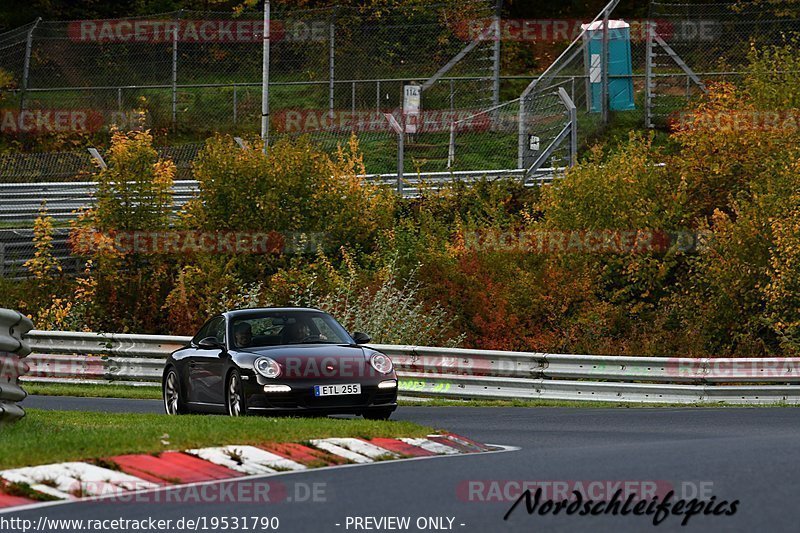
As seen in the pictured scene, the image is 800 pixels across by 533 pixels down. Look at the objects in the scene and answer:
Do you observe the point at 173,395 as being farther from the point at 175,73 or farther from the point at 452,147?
the point at 175,73

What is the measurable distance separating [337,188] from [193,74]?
34.1 feet

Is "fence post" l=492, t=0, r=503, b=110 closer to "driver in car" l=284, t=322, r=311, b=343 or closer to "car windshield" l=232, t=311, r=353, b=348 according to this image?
"car windshield" l=232, t=311, r=353, b=348

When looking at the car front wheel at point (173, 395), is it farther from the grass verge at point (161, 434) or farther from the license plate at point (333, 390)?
the license plate at point (333, 390)

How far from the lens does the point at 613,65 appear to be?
4291cm

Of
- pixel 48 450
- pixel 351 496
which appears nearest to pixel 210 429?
pixel 48 450

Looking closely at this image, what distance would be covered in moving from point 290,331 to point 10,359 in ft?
15.6

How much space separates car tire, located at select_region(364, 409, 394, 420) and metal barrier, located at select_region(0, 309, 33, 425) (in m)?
4.40

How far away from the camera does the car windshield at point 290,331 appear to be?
1711 cm

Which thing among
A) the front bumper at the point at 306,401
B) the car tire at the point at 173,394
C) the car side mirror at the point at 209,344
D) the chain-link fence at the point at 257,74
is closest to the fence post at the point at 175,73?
the chain-link fence at the point at 257,74

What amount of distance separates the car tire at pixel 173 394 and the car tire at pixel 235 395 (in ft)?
4.18

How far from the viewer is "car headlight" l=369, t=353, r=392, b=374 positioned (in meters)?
16.4

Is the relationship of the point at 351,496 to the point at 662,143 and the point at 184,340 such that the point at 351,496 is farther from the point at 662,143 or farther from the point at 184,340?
the point at 662,143

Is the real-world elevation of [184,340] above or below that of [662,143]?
below

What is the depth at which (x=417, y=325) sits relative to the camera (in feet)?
88.3
